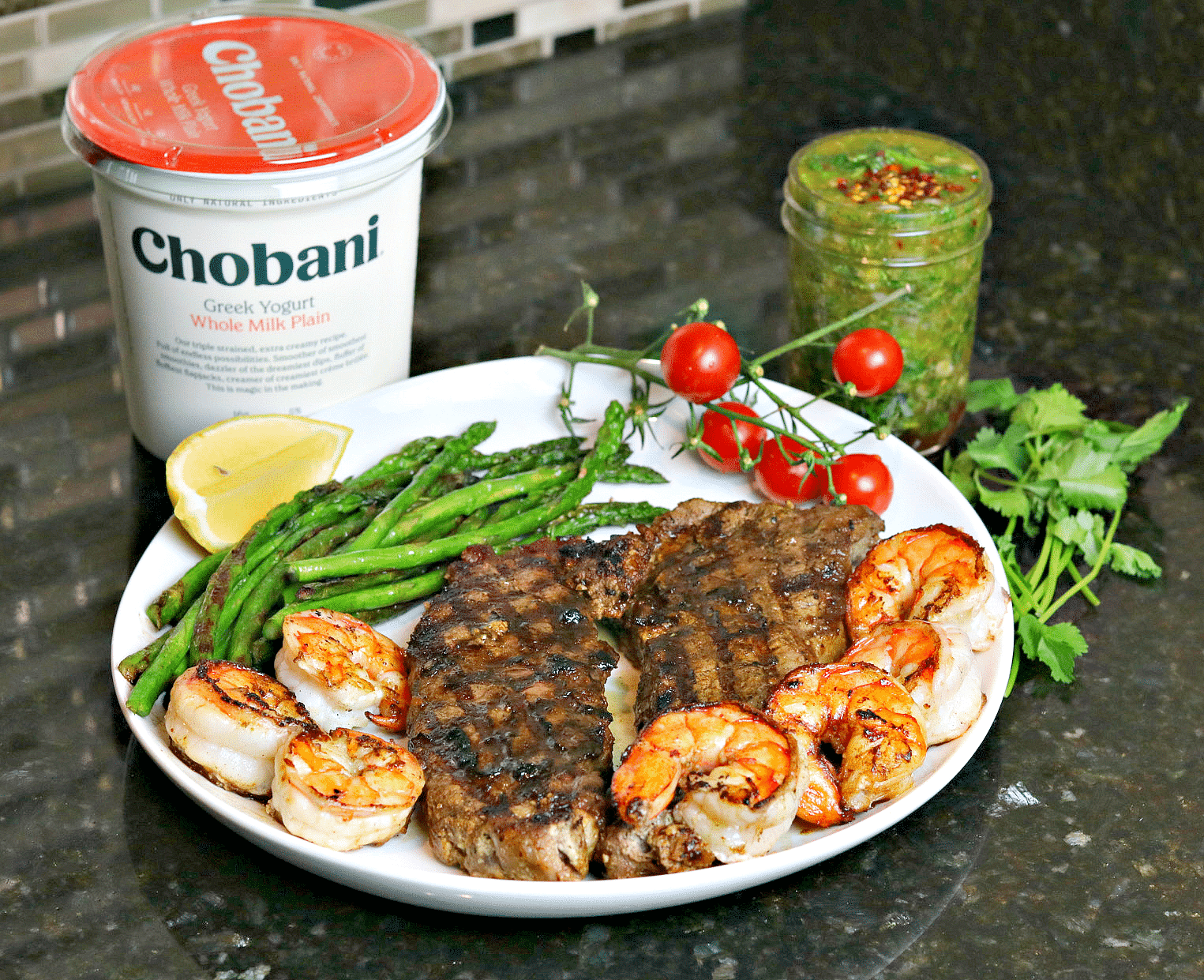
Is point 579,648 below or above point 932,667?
below

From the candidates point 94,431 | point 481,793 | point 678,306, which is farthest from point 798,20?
point 481,793

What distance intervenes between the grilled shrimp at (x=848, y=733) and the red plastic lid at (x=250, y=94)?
124 cm

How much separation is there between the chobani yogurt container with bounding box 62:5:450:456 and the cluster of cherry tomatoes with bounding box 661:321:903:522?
0.59 metres

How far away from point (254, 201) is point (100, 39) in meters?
1.60

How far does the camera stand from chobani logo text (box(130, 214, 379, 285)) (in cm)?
257

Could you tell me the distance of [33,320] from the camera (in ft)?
11.2

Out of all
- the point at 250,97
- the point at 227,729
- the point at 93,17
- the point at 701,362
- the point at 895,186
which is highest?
the point at 250,97

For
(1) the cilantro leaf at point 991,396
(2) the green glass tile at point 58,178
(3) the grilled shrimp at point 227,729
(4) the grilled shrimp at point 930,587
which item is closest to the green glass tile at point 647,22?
(2) the green glass tile at point 58,178

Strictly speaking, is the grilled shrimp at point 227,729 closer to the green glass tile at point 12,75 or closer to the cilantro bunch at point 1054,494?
the cilantro bunch at point 1054,494

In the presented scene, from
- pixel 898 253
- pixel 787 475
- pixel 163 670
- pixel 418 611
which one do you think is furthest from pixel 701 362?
pixel 163 670

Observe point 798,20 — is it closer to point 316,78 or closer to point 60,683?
point 316,78

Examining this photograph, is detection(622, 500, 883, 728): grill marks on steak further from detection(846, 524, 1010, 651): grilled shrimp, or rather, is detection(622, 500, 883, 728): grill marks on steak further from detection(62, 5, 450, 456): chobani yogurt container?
detection(62, 5, 450, 456): chobani yogurt container

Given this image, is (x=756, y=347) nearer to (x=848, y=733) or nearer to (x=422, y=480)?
(x=422, y=480)

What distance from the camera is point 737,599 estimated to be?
2477mm
